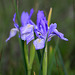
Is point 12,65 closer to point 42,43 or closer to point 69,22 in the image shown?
point 42,43

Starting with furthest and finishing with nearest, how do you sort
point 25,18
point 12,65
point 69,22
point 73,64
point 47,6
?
point 69,22, point 47,6, point 73,64, point 12,65, point 25,18

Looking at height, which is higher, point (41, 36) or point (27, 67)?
point (41, 36)

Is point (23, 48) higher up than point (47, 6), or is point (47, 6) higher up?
point (47, 6)

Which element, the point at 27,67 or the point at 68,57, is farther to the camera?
the point at 68,57

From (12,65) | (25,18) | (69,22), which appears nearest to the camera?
(25,18)

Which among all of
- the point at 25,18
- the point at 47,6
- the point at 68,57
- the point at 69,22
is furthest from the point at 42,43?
the point at 69,22

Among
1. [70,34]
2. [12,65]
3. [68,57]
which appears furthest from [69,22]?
[12,65]

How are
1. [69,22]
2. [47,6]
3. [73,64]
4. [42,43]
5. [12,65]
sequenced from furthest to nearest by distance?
[69,22], [47,6], [73,64], [12,65], [42,43]

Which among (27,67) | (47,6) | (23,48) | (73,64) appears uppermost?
(47,6)

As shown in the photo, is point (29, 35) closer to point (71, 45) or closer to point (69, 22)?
point (71, 45)
